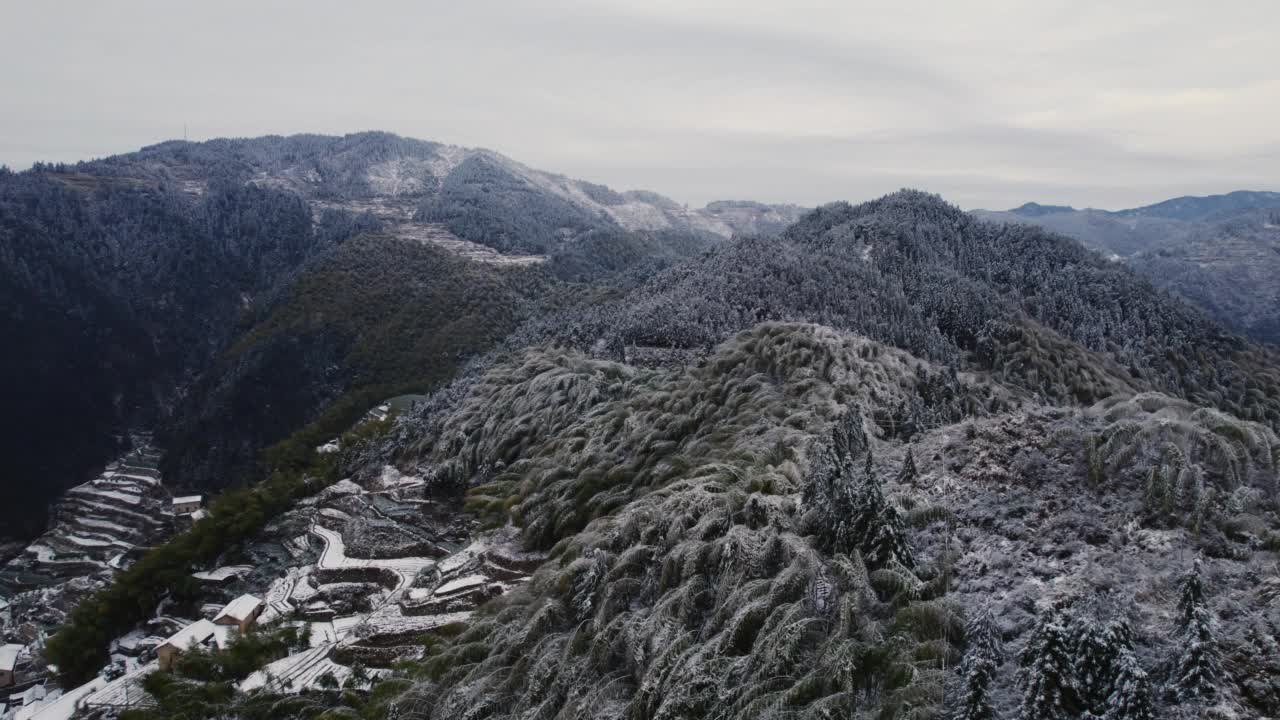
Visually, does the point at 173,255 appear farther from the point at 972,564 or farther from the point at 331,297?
the point at 972,564

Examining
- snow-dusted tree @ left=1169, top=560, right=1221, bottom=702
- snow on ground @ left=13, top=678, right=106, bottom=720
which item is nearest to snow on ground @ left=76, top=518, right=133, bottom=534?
snow on ground @ left=13, top=678, right=106, bottom=720

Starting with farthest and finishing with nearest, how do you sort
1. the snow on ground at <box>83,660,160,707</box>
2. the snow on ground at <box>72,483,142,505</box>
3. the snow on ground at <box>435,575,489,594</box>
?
1. the snow on ground at <box>72,483,142,505</box>
2. the snow on ground at <box>435,575,489,594</box>
3. the snow on ground at <box>83,660,160,707</box>

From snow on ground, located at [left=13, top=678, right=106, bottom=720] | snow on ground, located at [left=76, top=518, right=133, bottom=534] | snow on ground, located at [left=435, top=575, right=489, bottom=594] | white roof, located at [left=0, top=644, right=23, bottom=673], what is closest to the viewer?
snow on ground, located at [left=435, top=575, right=489, bottom=594]

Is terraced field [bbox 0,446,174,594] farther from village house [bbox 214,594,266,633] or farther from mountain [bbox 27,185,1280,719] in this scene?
village house [bbox 214,594,266,633]

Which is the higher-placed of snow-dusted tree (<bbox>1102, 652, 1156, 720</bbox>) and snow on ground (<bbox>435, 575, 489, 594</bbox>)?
snow-dusted tree (<bbox>1102, 652, 1156, 720</bbox>)

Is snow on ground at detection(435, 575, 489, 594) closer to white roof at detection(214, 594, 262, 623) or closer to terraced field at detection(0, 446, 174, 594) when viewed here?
white roof at detection(214, 594, 262, 623)

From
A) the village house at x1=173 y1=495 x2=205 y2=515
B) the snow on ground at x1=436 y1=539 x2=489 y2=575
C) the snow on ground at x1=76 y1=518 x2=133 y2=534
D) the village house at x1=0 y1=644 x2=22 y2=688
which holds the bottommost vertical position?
the snow on ground at x1=76 y1=518 x2=133 y2=534

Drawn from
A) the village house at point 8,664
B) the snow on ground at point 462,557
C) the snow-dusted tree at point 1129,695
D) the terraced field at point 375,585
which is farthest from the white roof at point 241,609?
the snow-dusted tree at point 1129,695

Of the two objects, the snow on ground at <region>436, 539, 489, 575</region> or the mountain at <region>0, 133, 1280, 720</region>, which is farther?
the snow on ground at <region>436, 539, 489, 575</region>
